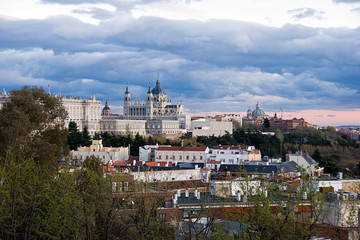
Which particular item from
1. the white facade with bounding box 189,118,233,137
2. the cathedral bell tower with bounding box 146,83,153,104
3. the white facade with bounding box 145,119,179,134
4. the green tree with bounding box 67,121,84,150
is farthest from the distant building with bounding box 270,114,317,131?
the green tree with bounding box 67,121,84,150

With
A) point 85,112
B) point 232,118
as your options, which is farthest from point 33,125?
point 232,118

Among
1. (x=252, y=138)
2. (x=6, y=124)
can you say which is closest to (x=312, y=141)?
(x=252, y=138)

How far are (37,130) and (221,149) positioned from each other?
37139 millimetres

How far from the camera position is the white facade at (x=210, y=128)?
12578 centimetres

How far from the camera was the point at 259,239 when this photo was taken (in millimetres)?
13633

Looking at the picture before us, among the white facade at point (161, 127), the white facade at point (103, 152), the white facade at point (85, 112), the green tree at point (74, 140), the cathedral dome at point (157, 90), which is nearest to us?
the white facade at point (103, 152)

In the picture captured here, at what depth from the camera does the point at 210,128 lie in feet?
432

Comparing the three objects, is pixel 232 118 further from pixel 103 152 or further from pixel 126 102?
pixel 103 152

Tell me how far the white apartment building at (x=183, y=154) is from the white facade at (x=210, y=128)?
58.5m

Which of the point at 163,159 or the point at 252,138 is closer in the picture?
the point at 163,159

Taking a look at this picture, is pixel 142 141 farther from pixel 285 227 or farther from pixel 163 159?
pixel 285 227

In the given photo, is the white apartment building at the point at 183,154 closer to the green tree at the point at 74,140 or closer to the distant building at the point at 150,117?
the green tree at the point at 74,140

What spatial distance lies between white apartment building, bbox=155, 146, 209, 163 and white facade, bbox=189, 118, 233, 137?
2304 inches

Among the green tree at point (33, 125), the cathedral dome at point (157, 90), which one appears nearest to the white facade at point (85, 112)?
the cathedral dome at point (157, 90)
